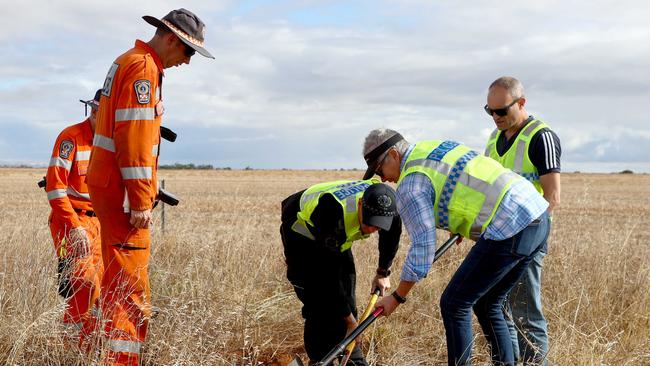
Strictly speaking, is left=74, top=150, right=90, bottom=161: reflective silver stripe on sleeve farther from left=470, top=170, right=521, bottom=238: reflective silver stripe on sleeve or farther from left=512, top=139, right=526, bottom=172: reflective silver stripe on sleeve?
left=512, top=139, right=526, bottom=172: reflective silver stripe on sleeve

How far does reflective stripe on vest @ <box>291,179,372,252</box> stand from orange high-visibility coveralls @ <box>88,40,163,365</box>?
90cm

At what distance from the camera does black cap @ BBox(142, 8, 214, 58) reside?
3926 millimetres

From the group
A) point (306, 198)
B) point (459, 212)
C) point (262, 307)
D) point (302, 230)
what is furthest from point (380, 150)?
point (262, 307)

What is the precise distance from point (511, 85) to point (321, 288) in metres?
1.79

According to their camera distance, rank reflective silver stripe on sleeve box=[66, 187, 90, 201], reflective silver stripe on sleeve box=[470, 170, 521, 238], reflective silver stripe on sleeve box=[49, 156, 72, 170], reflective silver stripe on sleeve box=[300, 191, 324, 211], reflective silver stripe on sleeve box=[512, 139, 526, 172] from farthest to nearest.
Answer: reflective silver stripe on sleeve box=[66, 187, 90, 201], reflective silver stripe on sleeve box=[49, 156, 72, 170], reflective silver stripe on sleeve box=[512, 139, 526, 172], reflective silver stripe on sleeve box=[300, 191, 324, 211], reflective silver stripe on sleeve box=[470, 170, 521, 238]

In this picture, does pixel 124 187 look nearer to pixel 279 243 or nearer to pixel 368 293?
pixel 368 293

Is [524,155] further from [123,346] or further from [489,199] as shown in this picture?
[123,346]

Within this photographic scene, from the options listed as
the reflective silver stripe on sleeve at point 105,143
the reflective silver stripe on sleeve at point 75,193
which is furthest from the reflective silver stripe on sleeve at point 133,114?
the reflective silver stripe on sleeve at point 75,193

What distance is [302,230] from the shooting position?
4301 mm

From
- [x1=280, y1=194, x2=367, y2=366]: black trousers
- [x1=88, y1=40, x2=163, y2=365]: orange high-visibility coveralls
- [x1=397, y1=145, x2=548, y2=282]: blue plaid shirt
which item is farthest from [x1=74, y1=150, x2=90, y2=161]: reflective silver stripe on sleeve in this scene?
[x1=397, y1=145, x2=548, y2=282]: blue plaid shirt

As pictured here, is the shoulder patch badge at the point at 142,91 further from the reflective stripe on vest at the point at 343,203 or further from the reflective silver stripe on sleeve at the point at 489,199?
the reflective silver stripe on sleeve at the point at 489,199

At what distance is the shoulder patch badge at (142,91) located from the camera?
3738mm

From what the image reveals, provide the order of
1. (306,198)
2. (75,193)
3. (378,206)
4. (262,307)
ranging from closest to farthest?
(378,206), (306,198), (75,193), (262,307)

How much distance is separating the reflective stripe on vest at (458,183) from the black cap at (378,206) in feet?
1.06
